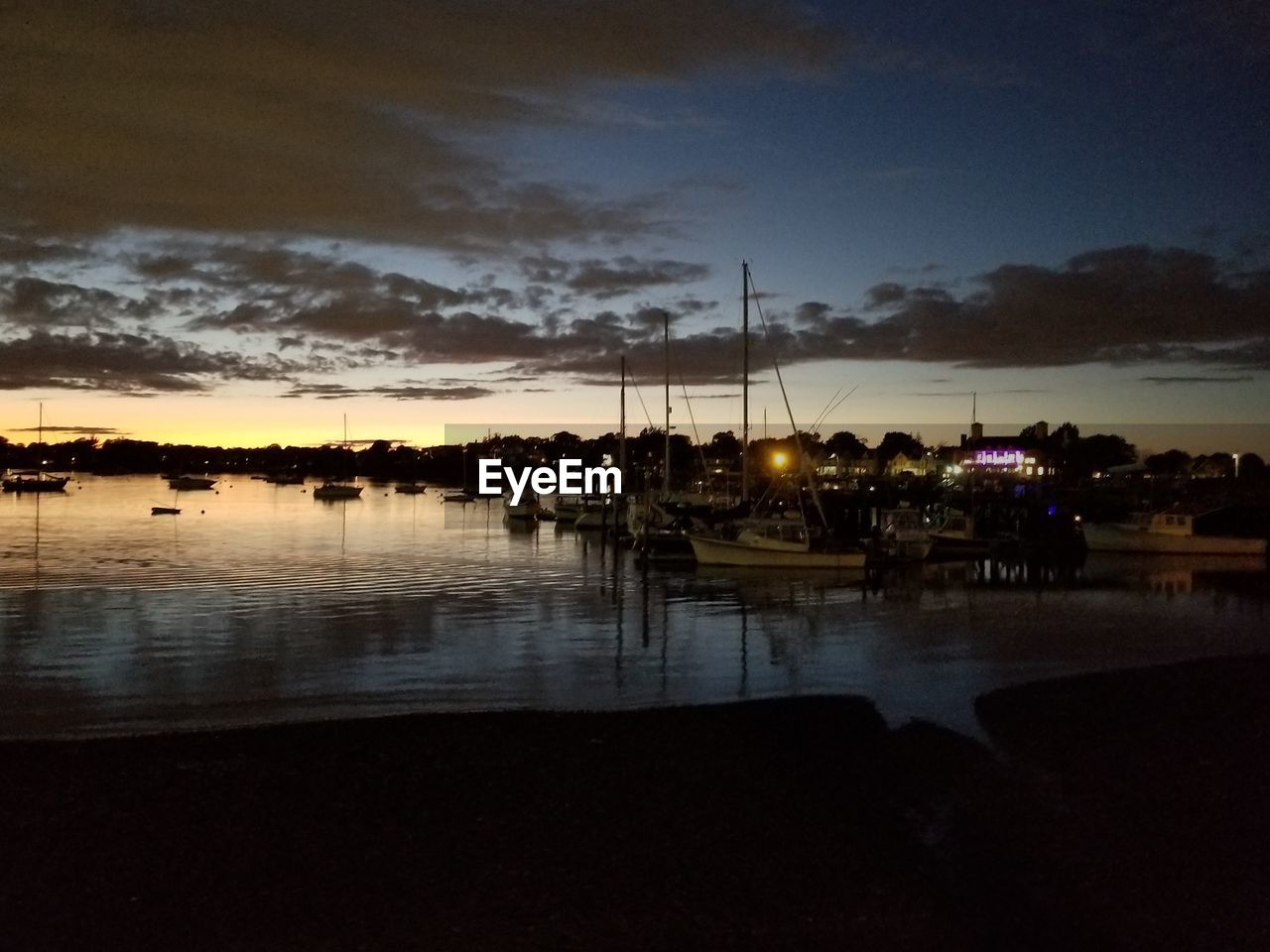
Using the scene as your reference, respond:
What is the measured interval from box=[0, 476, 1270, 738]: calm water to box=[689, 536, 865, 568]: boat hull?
1298 mm

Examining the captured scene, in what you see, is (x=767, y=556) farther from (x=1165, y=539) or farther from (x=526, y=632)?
(x=1165, y=539)

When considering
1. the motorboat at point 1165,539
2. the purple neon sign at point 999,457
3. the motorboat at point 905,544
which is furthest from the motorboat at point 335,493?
the motorboat at point 1165,539

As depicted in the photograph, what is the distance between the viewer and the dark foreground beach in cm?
729

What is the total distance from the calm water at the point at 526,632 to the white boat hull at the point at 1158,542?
1678 mm

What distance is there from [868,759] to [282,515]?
285 feet

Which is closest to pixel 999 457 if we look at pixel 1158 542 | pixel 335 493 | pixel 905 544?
pixel 335 493

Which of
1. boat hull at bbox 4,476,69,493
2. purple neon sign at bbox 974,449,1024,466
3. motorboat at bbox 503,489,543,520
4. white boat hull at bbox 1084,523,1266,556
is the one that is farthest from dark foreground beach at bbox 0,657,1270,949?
boat hull at bbox 4,476,69,493

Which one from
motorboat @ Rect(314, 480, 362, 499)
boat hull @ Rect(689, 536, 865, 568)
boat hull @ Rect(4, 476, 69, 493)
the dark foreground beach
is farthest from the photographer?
boat hull @ Rect(4, 476, 69, 493)

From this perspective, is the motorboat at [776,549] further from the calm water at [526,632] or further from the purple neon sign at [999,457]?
the purple neon sign at [999,457]

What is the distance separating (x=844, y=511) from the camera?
275 ft

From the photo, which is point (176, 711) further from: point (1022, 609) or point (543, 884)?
point (1022, 609)

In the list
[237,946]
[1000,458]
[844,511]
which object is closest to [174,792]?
[237,946]

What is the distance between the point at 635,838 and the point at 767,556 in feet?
117

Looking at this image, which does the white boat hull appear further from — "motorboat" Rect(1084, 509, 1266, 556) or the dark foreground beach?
the dark foreground beach
